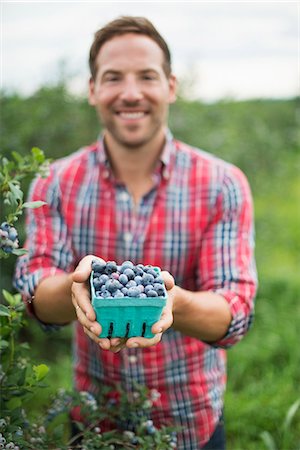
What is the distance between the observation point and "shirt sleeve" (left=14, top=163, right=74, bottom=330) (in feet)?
6.28

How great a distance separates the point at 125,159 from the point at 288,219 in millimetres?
4744

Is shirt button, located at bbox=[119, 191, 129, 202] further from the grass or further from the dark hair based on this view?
the grass

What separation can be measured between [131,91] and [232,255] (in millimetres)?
601

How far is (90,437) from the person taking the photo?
1.62 meters

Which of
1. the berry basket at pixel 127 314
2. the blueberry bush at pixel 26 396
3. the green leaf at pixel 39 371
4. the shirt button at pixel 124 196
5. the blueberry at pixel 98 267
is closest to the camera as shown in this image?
the berry basket at pixel 127 314

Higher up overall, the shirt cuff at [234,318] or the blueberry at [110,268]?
the blueberry at [110,268]

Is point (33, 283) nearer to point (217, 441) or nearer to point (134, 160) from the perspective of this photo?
point (134, 160)

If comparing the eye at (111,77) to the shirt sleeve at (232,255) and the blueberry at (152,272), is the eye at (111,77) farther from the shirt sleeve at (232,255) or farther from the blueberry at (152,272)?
the blueberry at (152,272)

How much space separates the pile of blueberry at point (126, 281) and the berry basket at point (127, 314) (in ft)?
0.03

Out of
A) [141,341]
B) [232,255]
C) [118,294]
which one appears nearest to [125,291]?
[118,294]

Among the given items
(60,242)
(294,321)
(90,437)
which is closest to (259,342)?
(294,321)

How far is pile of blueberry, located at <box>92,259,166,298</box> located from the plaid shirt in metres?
0.72

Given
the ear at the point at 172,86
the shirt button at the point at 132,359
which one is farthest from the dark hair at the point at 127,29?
the shirt button at the point at 132,359

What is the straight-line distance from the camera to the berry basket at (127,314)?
121cm
